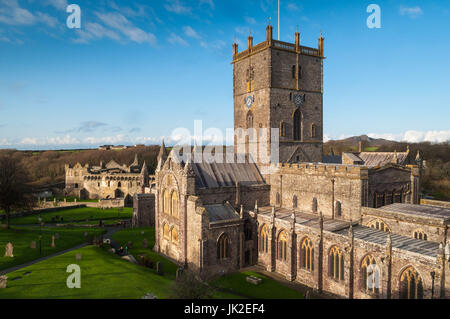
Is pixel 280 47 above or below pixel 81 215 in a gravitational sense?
above

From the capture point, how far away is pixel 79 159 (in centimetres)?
14862

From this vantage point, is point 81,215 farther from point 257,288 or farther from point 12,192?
point 257,288

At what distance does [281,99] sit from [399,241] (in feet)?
72.2

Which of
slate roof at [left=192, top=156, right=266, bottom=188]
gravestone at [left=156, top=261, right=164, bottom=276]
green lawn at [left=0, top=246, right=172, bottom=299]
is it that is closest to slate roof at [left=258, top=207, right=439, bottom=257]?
slate roof at [left=192, top=156, right=266, bottom=188]

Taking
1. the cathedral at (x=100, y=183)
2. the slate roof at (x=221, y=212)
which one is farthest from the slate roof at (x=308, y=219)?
the cathedral at (x=100, y=183)

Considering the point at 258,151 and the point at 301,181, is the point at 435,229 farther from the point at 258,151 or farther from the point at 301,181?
the point at 258,151

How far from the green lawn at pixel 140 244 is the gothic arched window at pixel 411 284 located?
65.0 feet

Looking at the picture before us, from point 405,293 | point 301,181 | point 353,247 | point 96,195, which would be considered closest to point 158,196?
point 301,181

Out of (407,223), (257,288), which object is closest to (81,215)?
(257,288)

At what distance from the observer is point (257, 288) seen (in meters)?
27.1

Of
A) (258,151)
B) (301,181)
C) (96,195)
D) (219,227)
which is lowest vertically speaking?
(96,195)

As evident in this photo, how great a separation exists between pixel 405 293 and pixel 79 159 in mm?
153693

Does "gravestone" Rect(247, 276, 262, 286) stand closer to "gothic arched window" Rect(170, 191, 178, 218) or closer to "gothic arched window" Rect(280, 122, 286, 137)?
"gothic arched window" Rect(170, 191, 178, 218)
